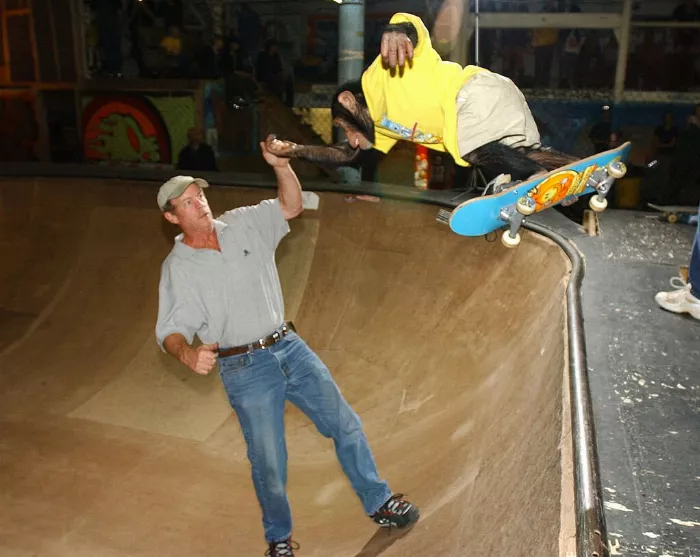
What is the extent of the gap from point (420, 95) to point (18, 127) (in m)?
14.0

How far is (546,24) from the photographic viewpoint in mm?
9531

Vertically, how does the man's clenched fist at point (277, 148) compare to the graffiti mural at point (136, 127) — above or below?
above

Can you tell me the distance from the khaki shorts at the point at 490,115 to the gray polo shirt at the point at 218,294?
1355 millimetres

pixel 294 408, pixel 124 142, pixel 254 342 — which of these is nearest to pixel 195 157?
pixel 124 142

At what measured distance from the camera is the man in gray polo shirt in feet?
10.5

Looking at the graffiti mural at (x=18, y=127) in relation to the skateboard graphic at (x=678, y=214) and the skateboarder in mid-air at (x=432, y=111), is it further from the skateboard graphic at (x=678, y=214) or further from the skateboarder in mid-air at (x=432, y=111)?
the skateboard graphic at (x=678, y=214)

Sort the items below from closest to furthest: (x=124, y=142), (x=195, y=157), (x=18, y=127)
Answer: (x=195, y=157), (x=124, y=142), (x=18, y=127)

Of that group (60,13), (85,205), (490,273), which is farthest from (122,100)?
(490,273)

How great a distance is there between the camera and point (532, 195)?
143 inches

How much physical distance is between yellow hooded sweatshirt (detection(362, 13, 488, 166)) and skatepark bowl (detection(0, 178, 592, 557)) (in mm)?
1339

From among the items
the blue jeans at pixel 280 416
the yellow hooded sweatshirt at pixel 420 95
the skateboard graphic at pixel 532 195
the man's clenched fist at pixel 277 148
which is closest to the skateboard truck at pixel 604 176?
the skateboard graphic at pixel 532 195

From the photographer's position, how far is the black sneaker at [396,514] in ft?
11.4

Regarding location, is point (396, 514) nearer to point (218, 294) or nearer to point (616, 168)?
point (218, 294)

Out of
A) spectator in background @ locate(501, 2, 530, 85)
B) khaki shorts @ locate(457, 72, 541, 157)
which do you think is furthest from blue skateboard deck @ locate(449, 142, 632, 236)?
spectator in background @ locate(501, 2, 530, 85)
